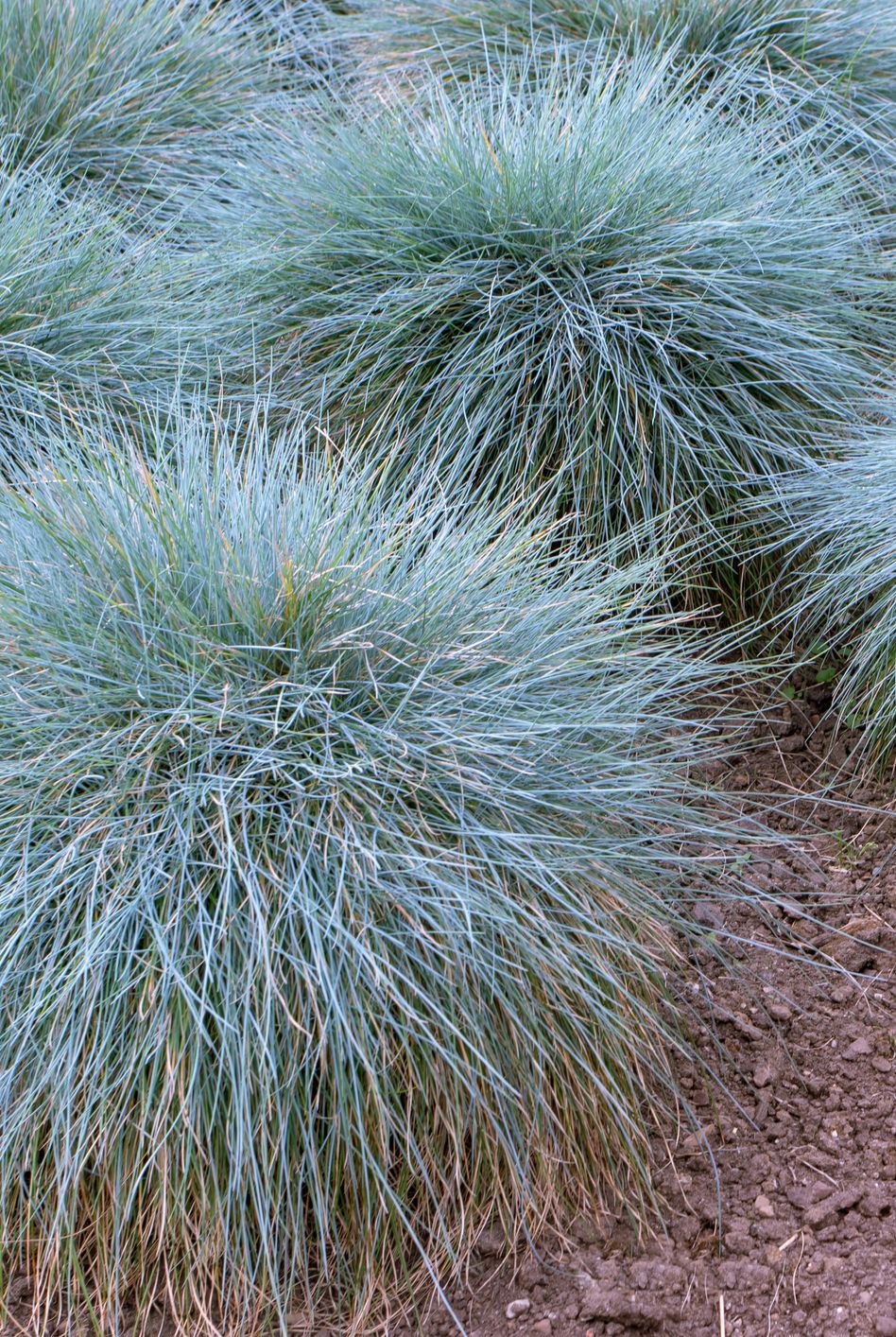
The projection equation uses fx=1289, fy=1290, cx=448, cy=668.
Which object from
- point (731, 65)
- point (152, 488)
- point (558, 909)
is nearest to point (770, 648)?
point (558, 909)

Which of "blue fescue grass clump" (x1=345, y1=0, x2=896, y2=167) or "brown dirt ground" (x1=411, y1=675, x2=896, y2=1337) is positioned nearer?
"brown dirt ground" (x1=411, y1=675, x2=896, y2=1337)

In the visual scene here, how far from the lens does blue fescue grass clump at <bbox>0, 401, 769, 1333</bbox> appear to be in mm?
1917

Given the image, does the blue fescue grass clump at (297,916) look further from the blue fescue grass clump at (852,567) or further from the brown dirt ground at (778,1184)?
the blue fescue grass clump at (852,567)

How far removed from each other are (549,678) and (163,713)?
69cm

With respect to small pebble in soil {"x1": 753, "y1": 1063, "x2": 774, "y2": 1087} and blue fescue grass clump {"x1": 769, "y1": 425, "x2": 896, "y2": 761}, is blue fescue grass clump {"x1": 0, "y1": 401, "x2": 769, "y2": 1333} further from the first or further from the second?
blue fescue grass clump {"x1": 769, "y1": 425, "x2": 896, "y2": 761}

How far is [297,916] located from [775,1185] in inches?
38.1

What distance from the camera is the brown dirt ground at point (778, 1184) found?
6.58 ft

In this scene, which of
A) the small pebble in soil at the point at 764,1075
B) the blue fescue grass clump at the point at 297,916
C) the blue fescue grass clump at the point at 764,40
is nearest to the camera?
the blue fescue grass clump at the point at 297,916

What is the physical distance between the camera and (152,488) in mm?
2299

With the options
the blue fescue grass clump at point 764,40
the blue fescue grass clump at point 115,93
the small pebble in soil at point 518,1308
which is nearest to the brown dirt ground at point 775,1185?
the small pebble in soil at point 518,1308

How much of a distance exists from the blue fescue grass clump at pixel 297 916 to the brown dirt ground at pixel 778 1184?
0.33 feet

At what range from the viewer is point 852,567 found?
304cm

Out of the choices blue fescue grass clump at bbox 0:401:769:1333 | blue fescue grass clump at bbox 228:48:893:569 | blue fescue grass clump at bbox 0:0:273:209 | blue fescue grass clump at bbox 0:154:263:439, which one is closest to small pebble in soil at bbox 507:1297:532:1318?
blue fescue grass clump at bbox 0:401:769:1333

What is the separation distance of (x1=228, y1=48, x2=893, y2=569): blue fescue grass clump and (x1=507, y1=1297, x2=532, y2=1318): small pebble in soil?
1.73 m
